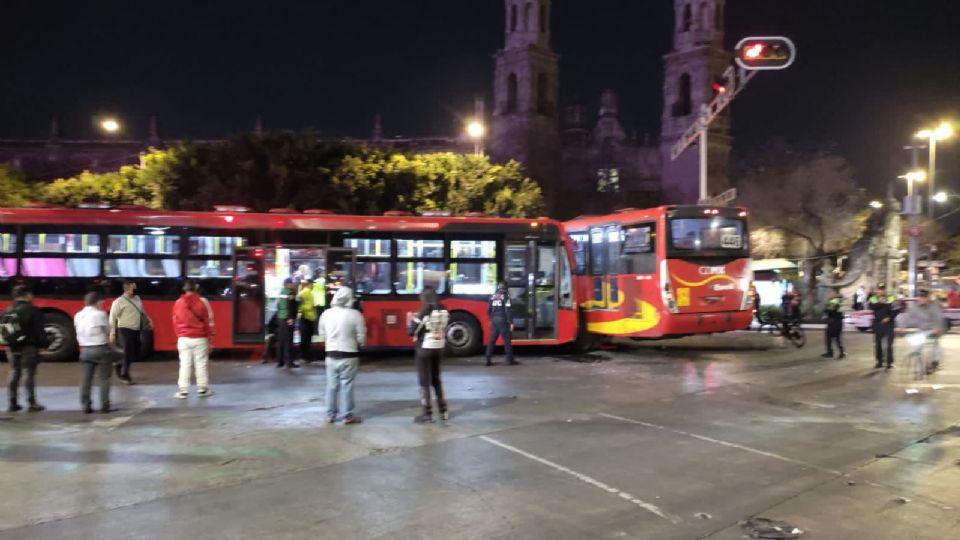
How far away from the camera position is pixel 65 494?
6.00 m

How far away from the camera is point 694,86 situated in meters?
A: 51.8

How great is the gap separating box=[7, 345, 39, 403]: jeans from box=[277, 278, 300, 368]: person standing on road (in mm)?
4494

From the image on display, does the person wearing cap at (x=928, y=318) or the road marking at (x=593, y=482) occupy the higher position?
the person wearing cap at (x=928, y=318)

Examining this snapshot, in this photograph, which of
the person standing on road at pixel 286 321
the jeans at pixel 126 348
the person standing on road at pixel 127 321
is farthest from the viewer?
the person standing on road at pixel 286 321

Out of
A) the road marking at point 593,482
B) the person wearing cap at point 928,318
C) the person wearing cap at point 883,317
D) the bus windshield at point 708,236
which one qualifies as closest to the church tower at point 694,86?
the bus windshield at point 708,236

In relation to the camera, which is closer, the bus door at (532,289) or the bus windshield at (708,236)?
the bus windshield at (708,236)

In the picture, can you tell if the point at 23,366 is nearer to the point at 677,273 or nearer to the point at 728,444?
the point at 728,444

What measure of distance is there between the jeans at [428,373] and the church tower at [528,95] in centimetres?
4433

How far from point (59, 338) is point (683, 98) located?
48.5 meters

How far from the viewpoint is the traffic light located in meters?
14.7

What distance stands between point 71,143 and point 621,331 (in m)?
56.9

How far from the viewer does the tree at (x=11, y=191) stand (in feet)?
87.8

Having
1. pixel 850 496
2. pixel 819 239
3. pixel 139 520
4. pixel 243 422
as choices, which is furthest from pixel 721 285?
pixel 819 239

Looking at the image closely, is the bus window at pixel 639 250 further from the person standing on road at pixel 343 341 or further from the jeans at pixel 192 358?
the jeans at pixel 192 358
